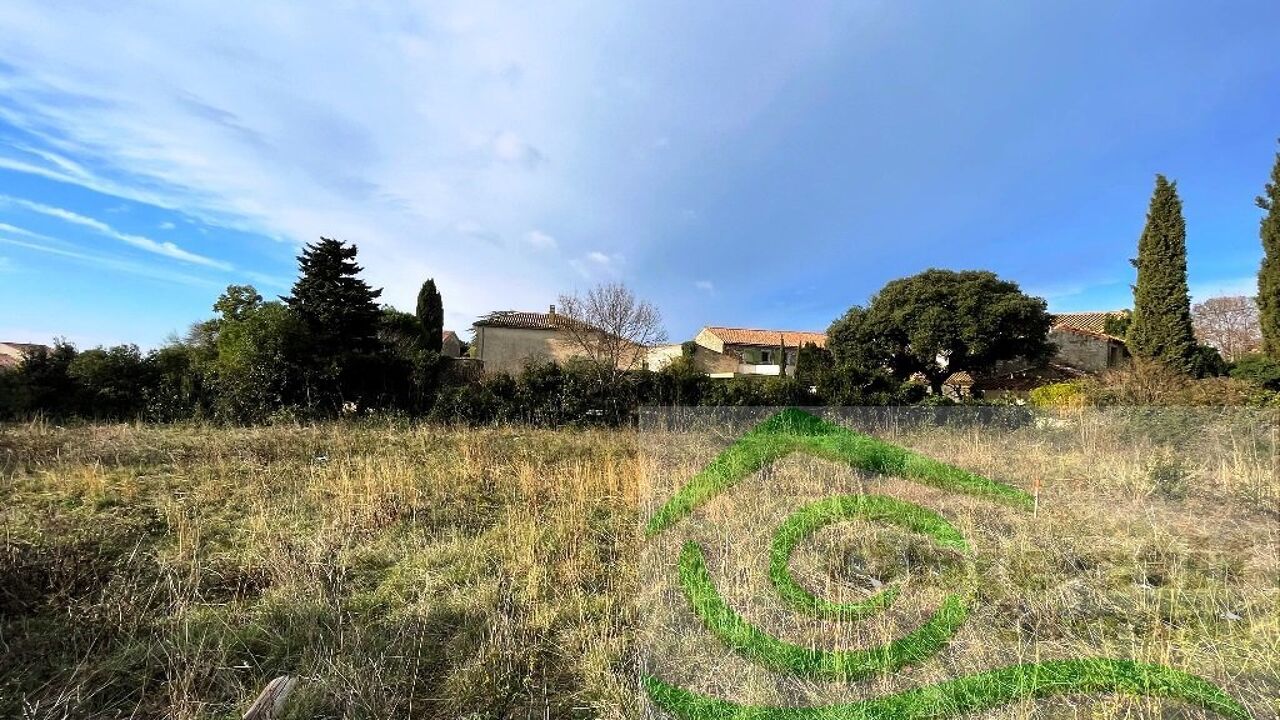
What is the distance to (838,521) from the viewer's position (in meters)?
3.57

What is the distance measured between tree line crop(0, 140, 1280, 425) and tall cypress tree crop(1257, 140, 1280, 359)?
0.08 ft

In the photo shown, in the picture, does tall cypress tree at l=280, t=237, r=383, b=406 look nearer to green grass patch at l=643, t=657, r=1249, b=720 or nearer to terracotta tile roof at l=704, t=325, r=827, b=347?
green grass patch at l=643, t=657, r=1249, b=720

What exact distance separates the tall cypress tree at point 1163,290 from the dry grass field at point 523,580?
9407 mm

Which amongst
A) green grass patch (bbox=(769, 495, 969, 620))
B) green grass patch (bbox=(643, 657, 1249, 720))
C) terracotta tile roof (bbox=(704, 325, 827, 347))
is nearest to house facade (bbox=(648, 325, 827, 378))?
terracotta tile roof (bbox=(704, 325, 827, 347))

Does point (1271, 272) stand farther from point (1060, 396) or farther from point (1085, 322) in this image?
point (1085, 322)

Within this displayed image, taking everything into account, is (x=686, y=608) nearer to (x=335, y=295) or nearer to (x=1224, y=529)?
(x=1224, y=529)

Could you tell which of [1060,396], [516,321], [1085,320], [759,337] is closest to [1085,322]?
[1085,320]

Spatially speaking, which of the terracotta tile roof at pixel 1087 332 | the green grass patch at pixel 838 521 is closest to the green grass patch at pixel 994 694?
the green grass patch at pixel 838 521

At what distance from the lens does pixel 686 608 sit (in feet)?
8.72

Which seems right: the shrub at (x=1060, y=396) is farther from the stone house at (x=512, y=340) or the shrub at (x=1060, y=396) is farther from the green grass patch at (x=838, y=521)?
the stone house at (x=512, y=340)

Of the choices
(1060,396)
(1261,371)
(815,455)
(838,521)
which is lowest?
(838,521)

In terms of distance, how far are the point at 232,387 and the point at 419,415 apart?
271 cm

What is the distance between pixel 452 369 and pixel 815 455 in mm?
7254

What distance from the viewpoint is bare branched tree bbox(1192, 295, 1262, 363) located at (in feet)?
68.6
